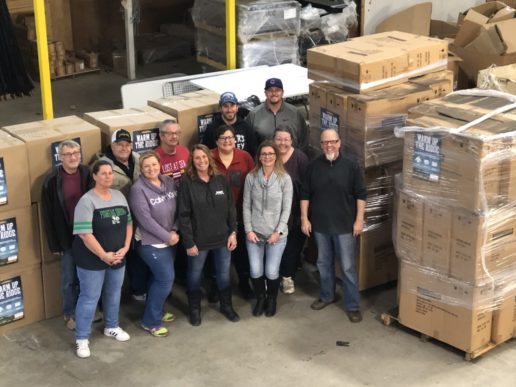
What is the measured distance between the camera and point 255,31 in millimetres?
9156

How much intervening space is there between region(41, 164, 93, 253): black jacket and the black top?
1.64m

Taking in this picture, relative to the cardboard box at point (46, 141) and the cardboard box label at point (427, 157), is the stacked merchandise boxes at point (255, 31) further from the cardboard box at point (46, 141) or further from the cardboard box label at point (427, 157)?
the cardboard box label at point (427, 157)

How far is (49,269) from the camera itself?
635cm

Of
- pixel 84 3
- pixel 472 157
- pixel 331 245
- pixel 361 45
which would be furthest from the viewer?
pixel 84 3

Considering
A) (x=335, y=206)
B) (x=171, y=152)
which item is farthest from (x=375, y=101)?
(x=171, y=152)

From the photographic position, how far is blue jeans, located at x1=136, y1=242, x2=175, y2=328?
5957 millimetres

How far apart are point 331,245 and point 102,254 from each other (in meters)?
1.81

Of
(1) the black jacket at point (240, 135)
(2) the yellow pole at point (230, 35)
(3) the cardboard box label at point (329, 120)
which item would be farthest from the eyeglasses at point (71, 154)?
(2) the yellow pole at point (230, 35)

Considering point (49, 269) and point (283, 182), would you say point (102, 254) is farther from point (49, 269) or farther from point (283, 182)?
point (283, 182)

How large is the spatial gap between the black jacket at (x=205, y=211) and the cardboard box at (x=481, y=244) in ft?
5.36

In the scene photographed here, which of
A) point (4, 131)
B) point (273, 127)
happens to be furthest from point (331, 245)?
point (4, 131)

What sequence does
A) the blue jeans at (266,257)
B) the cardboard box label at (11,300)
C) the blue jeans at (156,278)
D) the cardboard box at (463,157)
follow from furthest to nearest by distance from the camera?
the blue jeans at (266,257), the cardboard box label at (11,300), the blue jeans at (156,278), the cardboard box at (463,157)

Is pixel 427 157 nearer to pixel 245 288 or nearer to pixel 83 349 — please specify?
pixel 245 288

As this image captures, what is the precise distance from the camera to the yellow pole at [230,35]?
892 cm
